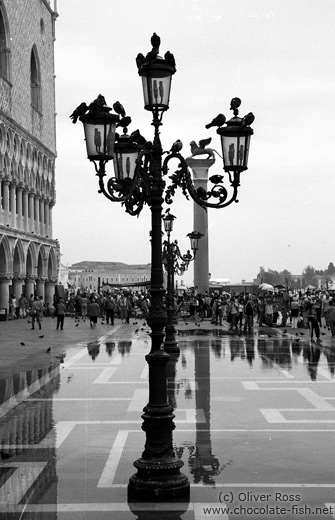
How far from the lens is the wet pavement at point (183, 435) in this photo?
7.24 m

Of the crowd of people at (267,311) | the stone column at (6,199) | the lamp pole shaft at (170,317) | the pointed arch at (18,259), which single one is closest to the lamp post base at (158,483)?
the lamp pole shaft at (170,317)

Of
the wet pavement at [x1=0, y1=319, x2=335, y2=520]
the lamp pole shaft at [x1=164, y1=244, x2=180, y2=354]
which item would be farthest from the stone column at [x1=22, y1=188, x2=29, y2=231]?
the wet pavement at [x1=0, y1=319, x2=335, y2=520]

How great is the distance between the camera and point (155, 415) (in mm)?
7703

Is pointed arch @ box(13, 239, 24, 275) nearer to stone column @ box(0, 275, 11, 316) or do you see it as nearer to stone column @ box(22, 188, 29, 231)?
stone column @ box(22, 188, 29, 231)

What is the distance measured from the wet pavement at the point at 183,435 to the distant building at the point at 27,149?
86.0ft

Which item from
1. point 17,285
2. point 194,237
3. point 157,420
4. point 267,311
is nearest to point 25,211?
point 17,285

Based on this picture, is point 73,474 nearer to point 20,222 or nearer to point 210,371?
point 210,371

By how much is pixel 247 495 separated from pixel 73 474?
6.19 ft

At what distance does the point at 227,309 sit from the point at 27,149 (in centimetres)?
1725

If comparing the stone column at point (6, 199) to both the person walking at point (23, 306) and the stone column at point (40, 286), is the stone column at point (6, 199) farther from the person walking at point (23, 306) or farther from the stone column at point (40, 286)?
the stone column at point (40, 286)

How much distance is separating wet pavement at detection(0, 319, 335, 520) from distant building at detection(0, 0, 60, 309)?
26.2m

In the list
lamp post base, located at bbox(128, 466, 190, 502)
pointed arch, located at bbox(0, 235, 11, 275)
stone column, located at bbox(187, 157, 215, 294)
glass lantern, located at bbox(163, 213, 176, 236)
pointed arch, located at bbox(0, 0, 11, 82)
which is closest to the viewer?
lamp post base, located at bbox(128, 466, 190, 502)

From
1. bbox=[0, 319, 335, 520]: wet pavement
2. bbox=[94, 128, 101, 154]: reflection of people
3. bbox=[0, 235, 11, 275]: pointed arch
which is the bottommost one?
bbox=[0, 319, 335, 520]: wet pavement

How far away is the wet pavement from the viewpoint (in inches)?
285
